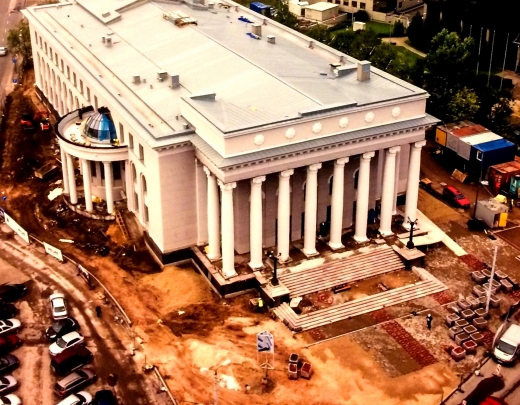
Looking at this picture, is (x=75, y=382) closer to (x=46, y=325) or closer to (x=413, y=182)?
(x=46, y=325)

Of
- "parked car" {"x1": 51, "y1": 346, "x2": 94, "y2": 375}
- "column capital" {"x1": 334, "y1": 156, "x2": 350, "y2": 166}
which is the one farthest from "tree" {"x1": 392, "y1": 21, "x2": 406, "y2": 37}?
"parked car" {"x1": 51, "y1": 346, "x2": 94, "y2": 375}

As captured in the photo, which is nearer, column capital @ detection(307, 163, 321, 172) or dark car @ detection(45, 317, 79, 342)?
dark car @ detection(45, 317, 79, 342)

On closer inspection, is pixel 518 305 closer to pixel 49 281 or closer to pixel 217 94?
pixel 217 94

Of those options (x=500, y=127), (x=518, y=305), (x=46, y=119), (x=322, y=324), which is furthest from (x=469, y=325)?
(x=46, y=119)

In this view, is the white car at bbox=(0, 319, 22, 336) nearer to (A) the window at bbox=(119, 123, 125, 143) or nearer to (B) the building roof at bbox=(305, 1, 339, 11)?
(A) the window at bbox=(119, 123, 125, 143)

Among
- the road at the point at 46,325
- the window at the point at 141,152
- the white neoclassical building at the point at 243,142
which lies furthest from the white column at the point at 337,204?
the road at the point at 46,325

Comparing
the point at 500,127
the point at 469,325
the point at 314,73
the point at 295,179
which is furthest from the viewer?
the point at 500,127

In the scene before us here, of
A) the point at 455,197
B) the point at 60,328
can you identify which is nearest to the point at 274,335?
the point at 60,328
